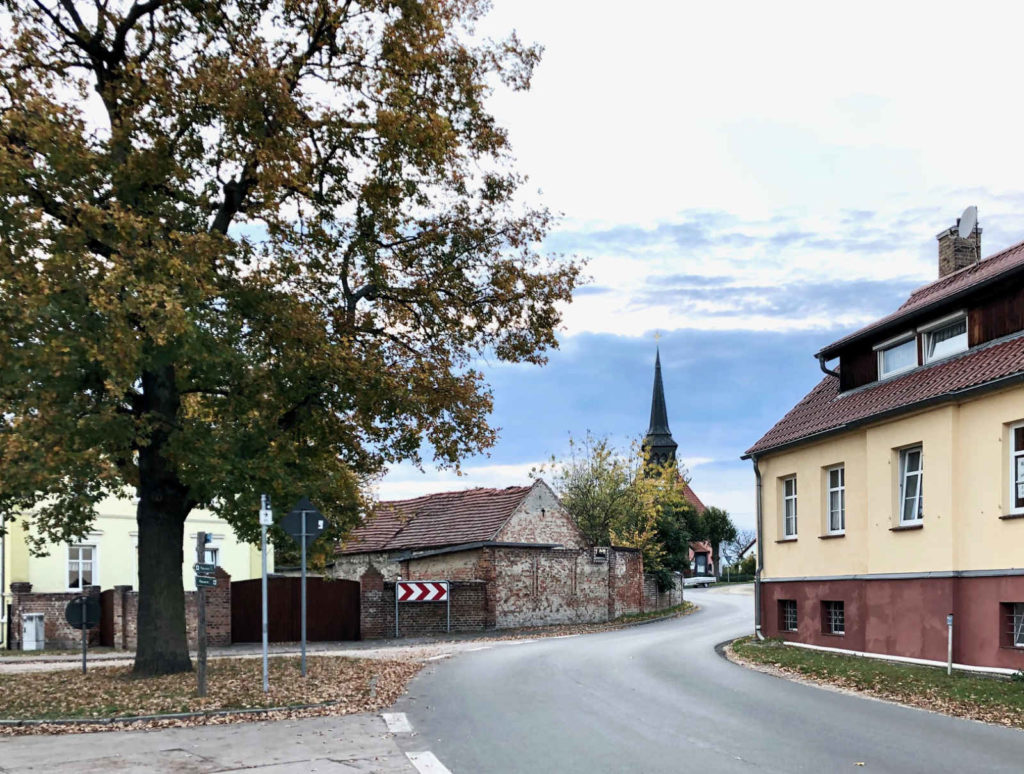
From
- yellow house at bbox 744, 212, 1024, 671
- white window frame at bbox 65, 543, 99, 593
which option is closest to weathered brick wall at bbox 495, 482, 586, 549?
yellow house at bbox 744, 212, 1024, 671

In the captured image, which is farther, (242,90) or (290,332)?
(290,332)

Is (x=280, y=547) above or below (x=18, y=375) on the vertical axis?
below

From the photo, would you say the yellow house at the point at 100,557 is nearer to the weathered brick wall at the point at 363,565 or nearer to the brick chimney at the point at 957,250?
the weathered brick wall at the point at 363,565

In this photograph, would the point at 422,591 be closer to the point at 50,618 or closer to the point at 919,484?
the point at 50,618

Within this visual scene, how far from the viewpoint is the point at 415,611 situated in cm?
3397

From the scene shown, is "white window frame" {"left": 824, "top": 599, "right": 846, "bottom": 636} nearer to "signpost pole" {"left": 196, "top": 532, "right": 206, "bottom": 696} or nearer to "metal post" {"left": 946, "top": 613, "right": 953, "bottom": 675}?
"metal post" {"left": 946, "top": 613, "right": 953, "bottom": 675}

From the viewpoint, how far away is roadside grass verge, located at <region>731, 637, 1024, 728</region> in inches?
542

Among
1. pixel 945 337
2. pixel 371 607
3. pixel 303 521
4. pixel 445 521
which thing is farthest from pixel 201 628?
pixel 445 521

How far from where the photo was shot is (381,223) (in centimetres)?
1819

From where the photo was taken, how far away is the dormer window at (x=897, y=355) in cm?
2212

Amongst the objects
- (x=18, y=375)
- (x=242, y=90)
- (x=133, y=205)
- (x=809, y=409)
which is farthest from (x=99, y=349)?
(x=809, y=409)

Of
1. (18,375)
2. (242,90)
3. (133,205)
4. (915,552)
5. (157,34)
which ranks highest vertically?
(157,34)

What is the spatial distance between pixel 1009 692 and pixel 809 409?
37.8 feet

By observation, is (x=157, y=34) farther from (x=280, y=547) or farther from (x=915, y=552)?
(x=915, y=552)
